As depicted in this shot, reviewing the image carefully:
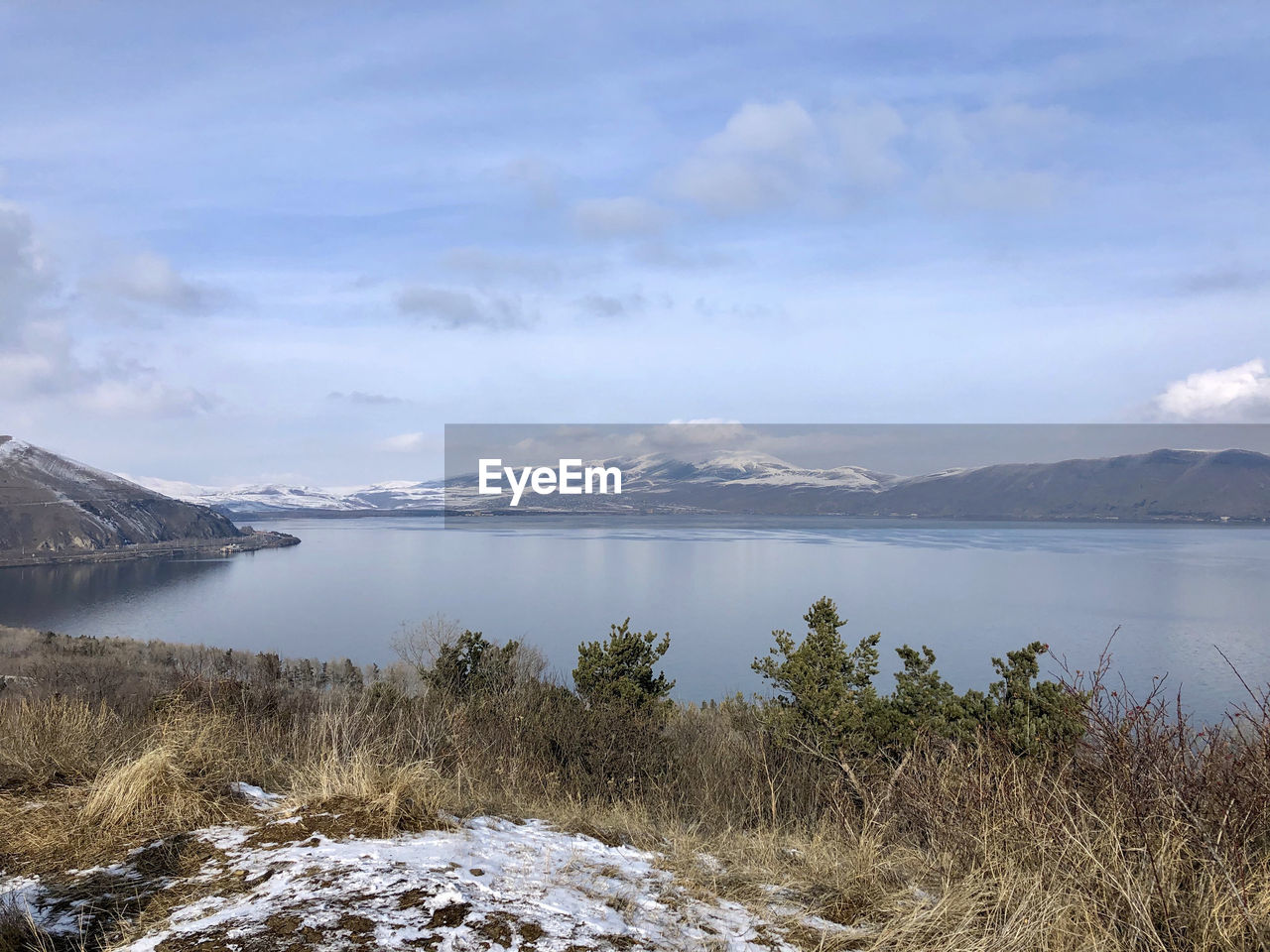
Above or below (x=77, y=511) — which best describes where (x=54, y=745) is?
above

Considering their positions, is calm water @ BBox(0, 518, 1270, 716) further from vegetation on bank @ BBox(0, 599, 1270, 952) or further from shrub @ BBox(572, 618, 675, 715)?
vegetation on bank @ BBox(0, 599, 1270, 952)

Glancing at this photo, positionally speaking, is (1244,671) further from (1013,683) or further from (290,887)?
(290,887)

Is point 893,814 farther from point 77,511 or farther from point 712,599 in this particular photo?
point 77,511

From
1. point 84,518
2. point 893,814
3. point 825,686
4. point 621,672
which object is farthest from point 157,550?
point 893,814

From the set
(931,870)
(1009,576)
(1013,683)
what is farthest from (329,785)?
(1009,576)

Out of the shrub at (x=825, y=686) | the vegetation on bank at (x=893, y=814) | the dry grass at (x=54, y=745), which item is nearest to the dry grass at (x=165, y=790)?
the vegetation on bank at (x=893, y=814)

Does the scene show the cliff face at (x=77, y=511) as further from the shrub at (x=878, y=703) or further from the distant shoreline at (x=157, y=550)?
the shrub at (x=878, y=703)
